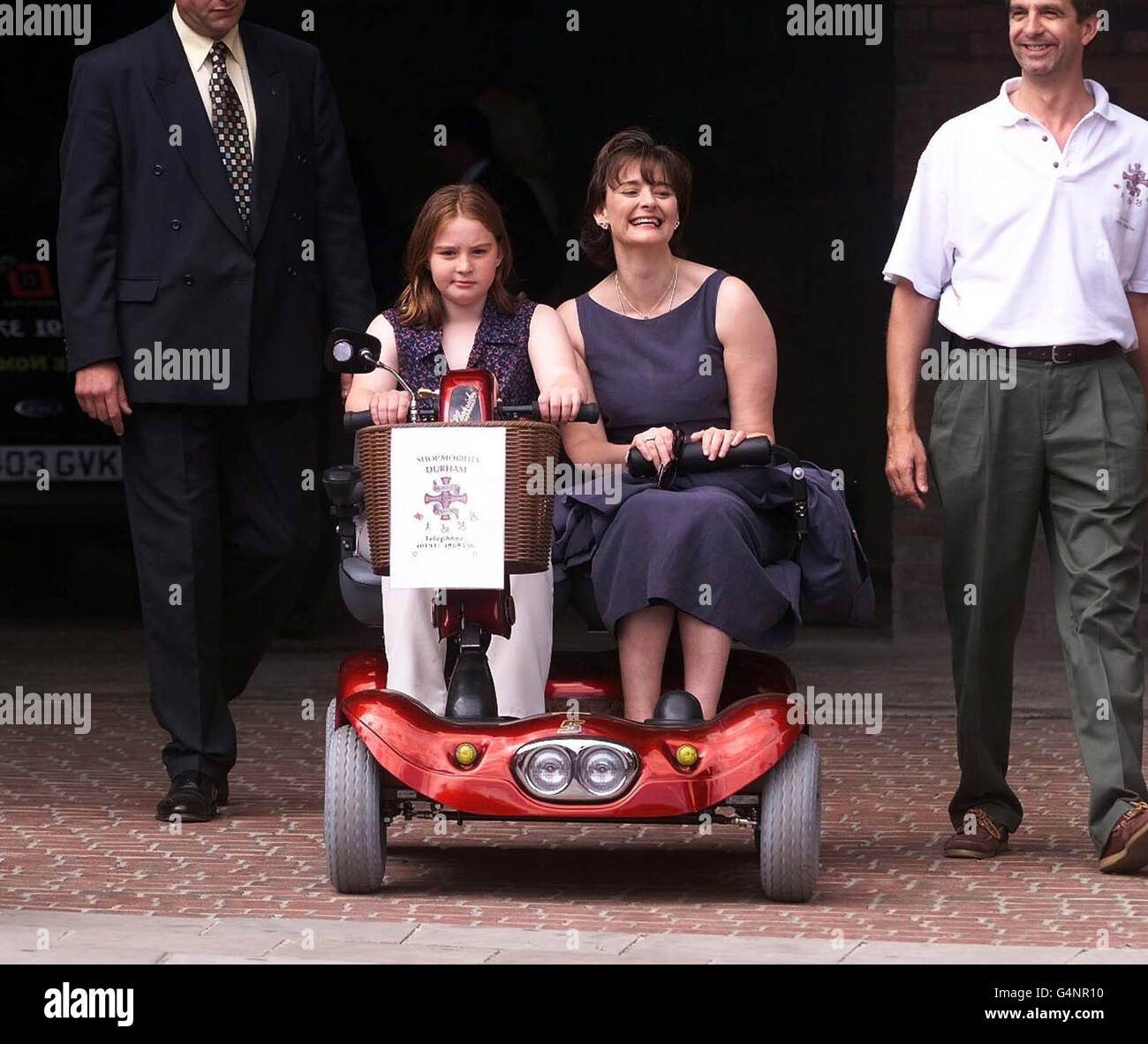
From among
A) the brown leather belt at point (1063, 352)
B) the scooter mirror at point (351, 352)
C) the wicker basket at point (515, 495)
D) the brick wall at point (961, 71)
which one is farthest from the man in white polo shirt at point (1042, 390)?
the brick wall at point (961, 71)

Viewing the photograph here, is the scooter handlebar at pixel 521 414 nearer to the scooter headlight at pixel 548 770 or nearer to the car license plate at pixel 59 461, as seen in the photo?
the scooter headlight at pixel 548 770

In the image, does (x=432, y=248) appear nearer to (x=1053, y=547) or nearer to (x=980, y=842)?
(x=1053, y=547)

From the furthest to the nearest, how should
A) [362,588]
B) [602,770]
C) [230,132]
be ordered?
[230,132], [362,588], [602,770]

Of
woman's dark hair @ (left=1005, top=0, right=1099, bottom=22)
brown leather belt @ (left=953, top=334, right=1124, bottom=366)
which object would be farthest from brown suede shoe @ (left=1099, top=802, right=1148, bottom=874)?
woman's dark hair @ (left=1005, top=0, right=1099, bottom=22)

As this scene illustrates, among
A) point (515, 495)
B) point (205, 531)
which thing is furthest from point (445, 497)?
point (205, 531)

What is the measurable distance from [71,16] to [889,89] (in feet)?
12.4

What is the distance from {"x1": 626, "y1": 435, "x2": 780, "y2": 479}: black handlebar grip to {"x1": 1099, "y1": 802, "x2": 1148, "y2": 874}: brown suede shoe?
1174mm

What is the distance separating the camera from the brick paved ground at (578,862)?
548 centimetres

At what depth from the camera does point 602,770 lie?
554cm

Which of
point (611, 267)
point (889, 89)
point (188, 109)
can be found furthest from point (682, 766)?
point (889, 89)

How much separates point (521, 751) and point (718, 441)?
86 cm

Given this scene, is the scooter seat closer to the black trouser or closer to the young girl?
the young girl

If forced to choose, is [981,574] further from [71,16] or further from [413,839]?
[71,16]

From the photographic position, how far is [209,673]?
700cm
